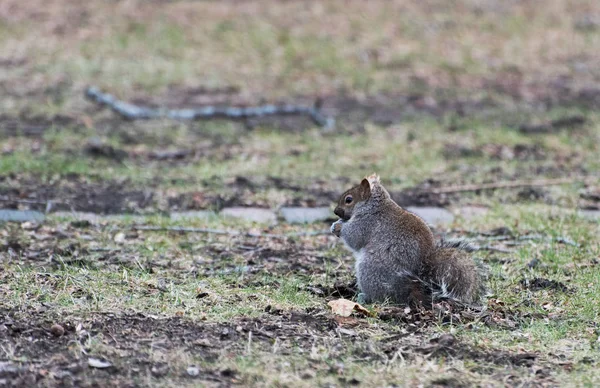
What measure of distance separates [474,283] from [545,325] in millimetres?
372

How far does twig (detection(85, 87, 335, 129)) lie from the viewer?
9.05 metres

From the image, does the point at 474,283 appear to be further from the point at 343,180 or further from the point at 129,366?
the point at 343,180

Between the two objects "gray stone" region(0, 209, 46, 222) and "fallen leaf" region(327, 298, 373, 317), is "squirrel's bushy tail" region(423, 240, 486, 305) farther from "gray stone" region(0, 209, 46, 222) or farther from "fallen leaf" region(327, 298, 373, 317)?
"gray stone" region(0, 209, 46, 222)

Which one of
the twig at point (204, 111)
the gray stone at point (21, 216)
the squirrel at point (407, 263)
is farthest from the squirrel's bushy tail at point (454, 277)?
→ the twig at point (204, 111)

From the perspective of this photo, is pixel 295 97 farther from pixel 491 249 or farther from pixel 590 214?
pixel 491 249

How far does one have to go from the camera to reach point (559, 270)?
16.8 feet

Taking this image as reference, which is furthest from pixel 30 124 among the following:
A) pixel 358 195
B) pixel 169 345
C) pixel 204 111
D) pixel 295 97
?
pixel 169 345

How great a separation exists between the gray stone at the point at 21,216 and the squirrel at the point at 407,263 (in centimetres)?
226

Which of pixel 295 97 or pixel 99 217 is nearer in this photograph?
pixel 99 217

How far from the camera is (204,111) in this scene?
9195 mm

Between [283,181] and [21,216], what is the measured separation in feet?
6.78

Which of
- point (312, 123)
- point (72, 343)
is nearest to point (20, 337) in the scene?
point (72, 343)

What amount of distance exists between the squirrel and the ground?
102 mm

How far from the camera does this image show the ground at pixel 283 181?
3773 millimetres
